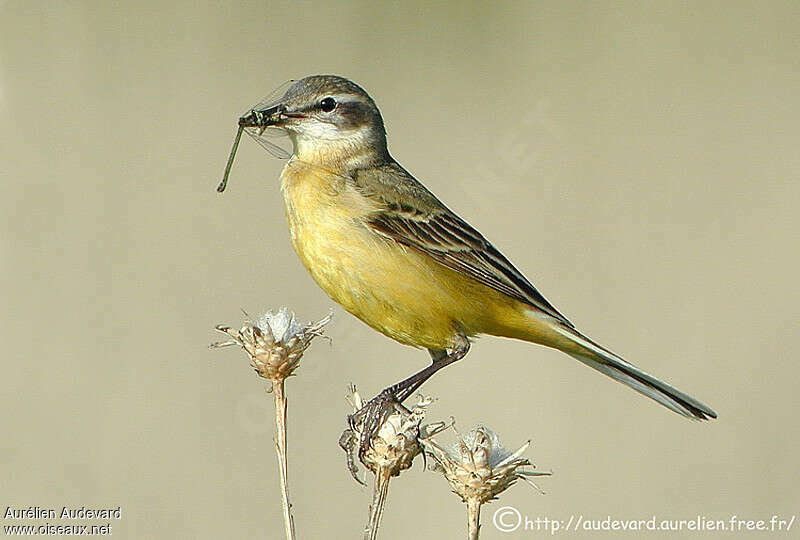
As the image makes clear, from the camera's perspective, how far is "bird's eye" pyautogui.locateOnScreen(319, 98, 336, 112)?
11.1ft

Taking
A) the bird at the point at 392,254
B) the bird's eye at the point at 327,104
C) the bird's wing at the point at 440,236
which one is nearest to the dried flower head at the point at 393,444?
the bird at the point at 392,254

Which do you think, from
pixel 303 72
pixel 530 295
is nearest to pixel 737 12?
pixel 303 72

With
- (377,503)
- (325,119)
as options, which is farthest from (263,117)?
(377,503)

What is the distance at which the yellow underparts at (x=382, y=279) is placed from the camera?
3051 mm

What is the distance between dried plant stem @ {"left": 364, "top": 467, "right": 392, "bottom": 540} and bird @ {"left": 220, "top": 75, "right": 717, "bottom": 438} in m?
0.82

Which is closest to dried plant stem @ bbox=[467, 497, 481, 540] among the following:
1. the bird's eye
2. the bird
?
the bird

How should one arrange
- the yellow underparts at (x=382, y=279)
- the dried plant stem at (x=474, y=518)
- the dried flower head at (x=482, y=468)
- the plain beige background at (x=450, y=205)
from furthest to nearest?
the plain beige background at (x=450, y=205)
the yellow underparts at (x=382, y=279)
the dried flower head at (x=482, y=468)
the dried plant stem at (x=474, y=518)

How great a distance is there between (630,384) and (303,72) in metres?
2.32

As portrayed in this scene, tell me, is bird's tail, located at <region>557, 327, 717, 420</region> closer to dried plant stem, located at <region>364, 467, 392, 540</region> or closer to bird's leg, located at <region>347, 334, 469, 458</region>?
bird's leg, located at <region>347, 334, 469, 458</region>

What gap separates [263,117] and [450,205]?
1453 mm

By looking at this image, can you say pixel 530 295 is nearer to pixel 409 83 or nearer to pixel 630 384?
pixel 630 384

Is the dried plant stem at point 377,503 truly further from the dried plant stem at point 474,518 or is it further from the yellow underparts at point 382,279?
the yellow underparts at point 382,279

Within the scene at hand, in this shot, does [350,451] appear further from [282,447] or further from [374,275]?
[282,447]

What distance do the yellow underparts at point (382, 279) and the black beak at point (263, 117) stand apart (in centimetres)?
15
